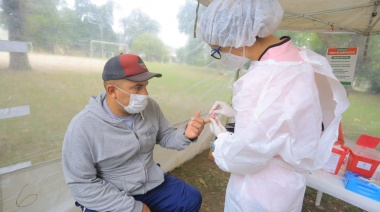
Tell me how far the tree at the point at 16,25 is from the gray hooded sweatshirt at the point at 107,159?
50cm

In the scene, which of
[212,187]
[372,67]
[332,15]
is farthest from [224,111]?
[372,67]

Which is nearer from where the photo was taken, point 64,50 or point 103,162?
point 103,162

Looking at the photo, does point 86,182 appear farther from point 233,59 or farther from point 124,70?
point 233,59

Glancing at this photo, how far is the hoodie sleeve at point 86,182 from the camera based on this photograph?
3.89 ft

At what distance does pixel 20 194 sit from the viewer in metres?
1.46

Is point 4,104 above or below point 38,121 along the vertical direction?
above

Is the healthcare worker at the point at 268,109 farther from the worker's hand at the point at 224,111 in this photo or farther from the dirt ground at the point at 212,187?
the dirt ground at the point at 212,187

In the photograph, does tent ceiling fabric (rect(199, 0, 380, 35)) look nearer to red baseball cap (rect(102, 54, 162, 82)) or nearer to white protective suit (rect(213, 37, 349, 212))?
red baseball cap (rect(102, 54, 162, 82))

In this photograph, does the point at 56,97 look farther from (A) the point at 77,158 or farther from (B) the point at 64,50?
(A) the point at 77,158

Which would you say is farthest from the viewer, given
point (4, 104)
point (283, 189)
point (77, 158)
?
point (4, 104)

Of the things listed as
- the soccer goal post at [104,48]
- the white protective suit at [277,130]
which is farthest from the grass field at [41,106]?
the white protective suit at [277,130]

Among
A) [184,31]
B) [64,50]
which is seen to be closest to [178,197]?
[64,50]

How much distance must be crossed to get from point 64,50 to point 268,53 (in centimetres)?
140

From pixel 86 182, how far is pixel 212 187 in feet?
6.39
